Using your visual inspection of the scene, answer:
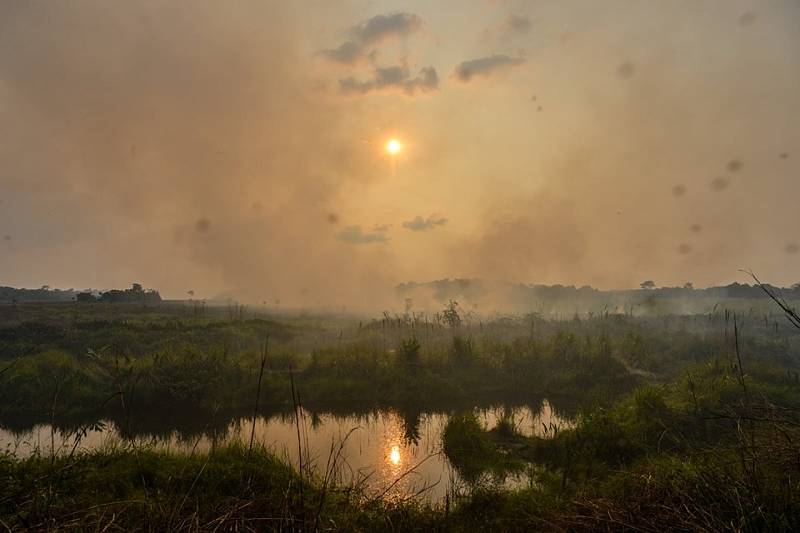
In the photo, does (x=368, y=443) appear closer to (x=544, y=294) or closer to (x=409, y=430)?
(x=409, y=430)

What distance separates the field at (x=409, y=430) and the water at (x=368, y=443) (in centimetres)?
19

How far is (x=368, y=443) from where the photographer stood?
13.4 metres

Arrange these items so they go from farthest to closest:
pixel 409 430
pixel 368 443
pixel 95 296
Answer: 1. pixel 95 296
2. pixel 409 430
3. pixel 368 443

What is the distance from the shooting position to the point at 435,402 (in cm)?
1855

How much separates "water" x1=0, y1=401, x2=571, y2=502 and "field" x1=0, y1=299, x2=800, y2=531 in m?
0.19

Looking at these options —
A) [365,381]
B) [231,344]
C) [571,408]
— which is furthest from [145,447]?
[231,344]

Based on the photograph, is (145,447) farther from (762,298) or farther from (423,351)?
(762,298)

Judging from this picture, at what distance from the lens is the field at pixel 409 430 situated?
4809mm

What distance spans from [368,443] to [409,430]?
195 centimetres

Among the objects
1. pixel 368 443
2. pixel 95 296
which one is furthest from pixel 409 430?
pixel 95 296

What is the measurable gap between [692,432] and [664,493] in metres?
7.45

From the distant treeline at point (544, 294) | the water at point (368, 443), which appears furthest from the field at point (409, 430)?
the distant treeline at point (544, 294)

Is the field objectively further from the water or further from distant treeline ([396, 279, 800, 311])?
distant treeline ([396, 279, 800, 311])

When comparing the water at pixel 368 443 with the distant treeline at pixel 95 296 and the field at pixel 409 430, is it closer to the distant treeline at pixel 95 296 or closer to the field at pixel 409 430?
the field at pixel 409 430
